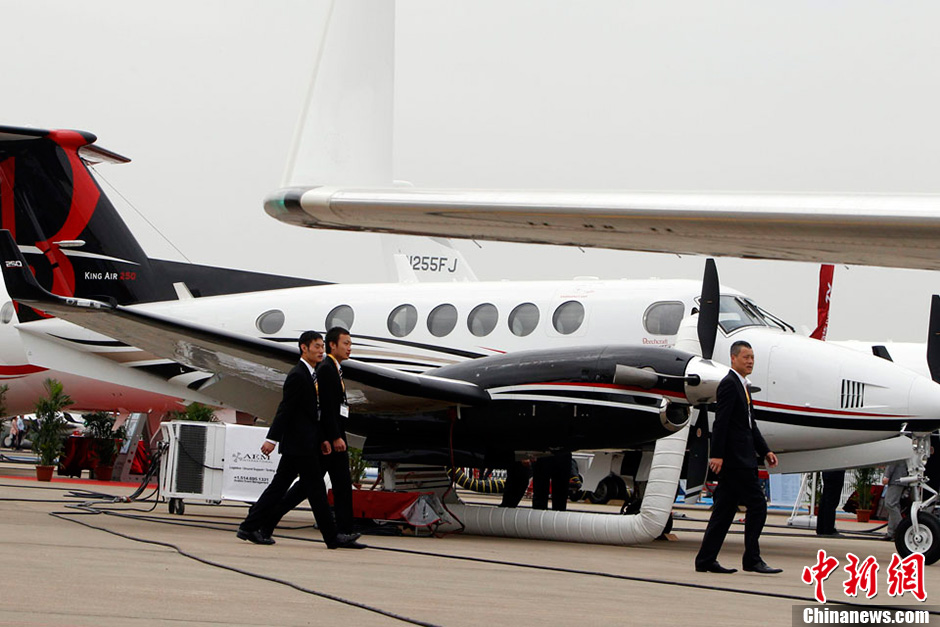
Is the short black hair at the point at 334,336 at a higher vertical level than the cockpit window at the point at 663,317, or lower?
lower

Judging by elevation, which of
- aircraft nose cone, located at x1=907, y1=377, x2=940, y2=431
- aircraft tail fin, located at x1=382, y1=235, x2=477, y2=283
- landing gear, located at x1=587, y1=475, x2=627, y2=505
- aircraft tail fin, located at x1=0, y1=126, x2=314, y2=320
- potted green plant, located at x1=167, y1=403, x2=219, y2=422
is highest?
aircraft tail fin, located at x1=382, y1=235, x2=477, y2=283

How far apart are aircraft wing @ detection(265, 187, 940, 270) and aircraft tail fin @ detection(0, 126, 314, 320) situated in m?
13.2

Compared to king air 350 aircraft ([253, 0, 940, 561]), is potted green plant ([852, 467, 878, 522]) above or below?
below

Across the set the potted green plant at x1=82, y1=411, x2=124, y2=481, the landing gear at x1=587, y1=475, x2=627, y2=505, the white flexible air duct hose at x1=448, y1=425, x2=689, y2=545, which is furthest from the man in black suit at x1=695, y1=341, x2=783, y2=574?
the potted green plant at x1=82, y1=411, x2=124, y2=481

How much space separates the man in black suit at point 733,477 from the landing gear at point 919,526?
97.0 inches

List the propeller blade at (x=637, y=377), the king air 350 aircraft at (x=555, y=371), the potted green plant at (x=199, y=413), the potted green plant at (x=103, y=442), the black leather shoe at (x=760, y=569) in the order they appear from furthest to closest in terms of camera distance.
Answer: the potted green plant at (x=103, y=442)
the potted green plant at (x=199, y=413)
the king air 350 aircraft at (x=555, y=371)
the propeller blade at (x=637, y=377)
the black leather shoe at (x=760, y=569)

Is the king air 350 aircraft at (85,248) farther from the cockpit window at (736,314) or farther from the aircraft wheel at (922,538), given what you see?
the aircraft wheel at (922,538)

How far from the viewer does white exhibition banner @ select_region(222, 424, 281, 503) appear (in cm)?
1301

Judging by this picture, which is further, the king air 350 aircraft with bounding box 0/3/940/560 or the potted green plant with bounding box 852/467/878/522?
the potted green plant with bounding box 852/467/878/522

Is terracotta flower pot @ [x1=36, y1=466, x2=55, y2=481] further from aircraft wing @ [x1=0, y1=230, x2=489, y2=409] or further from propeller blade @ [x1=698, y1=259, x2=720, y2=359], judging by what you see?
propeller blade @ [x1=698, y1=259, x2=720, y2=359]

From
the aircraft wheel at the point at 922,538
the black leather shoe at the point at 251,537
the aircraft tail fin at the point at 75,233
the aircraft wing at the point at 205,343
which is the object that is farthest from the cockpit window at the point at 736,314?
the aircraft tail fin at the point at 75,233

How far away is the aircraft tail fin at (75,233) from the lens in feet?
49.8

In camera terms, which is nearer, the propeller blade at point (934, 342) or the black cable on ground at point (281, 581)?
the black cable on ground at point (281, 581)

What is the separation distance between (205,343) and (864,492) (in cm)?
1435
